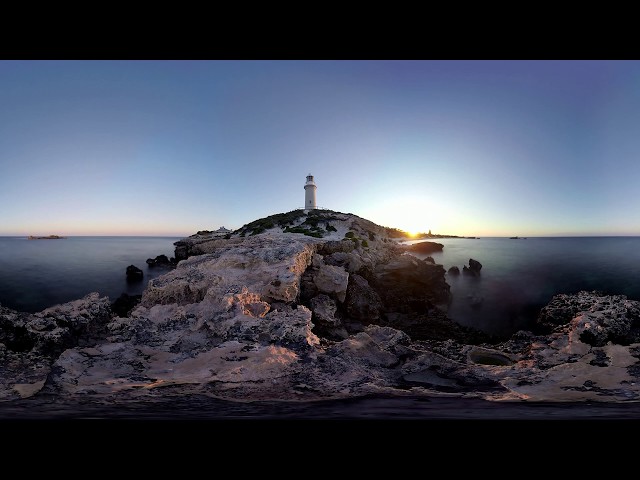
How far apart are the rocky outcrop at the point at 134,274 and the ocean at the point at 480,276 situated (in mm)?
102

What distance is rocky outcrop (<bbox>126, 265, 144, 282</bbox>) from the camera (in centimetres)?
568

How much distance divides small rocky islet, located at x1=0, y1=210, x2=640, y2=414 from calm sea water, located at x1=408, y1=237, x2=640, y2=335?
35 cm

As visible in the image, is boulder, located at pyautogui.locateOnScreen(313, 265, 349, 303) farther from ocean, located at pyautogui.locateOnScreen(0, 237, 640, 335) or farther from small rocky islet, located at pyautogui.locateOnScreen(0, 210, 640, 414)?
ocean, located at pyautogui.locateOnScreen(0, 237, 640, 335)

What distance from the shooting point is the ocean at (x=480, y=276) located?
4379mm

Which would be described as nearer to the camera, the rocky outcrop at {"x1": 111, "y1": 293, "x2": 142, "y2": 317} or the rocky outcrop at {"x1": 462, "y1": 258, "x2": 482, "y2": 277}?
the rocky outcrop at {"x1": 111, "y1": 293, "x2": 142, "y2": 317}

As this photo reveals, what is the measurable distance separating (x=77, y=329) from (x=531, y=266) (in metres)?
9.96

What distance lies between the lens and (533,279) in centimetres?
652

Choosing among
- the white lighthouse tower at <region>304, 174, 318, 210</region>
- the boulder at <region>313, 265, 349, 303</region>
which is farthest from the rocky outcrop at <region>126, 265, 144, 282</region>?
the white lighthouse tower at <region>304, 174, 318, 210</region>

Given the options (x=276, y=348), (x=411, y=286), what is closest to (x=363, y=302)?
(x=411, y=286)

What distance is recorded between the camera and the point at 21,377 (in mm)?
2996

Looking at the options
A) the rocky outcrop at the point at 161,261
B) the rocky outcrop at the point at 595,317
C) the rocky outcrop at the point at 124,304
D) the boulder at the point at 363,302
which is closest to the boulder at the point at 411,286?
the boulder at the point at 363,302
